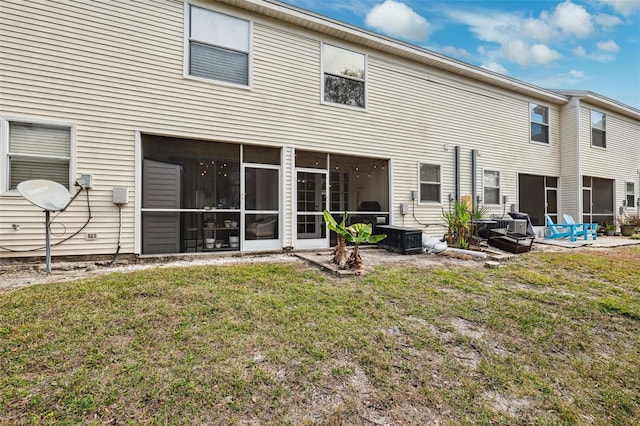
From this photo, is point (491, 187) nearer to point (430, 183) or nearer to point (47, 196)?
point (430, 183)

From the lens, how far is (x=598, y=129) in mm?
12492

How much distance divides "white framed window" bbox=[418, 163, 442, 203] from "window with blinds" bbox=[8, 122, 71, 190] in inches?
336

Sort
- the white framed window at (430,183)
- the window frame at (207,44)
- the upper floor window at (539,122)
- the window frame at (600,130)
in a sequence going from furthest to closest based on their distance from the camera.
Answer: the window frame at (600,130) → the upper floor window at (539,122) → the white framed window at (430,183) → the window frame at (207,44)

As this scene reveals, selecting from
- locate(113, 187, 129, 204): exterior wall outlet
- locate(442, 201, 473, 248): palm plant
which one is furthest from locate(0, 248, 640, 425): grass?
locate(442, 201, 473, 248): palm plant

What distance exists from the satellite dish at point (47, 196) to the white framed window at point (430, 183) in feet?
27.5

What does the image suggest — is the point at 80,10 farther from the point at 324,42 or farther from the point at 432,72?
the point at 432,72

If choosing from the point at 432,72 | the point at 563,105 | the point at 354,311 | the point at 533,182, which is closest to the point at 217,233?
Answer: the point at 354,311

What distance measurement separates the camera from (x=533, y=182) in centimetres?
1173

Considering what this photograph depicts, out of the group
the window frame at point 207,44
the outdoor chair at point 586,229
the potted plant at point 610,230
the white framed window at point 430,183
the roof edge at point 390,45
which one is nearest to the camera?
the window frame at point 207,44

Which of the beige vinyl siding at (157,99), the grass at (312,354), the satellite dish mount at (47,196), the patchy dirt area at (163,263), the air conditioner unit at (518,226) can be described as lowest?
the grass at (312,354)

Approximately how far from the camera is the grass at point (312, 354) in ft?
6.24

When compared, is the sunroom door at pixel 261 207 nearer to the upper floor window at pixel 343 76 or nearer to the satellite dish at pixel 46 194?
the upper floor window at pixel 343 76

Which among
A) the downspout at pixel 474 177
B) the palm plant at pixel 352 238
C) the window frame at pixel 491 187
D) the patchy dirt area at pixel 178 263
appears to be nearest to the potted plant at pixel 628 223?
the window frame at pixel 491 187

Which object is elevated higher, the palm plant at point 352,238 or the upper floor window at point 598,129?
the upper floor window at point 598,129
